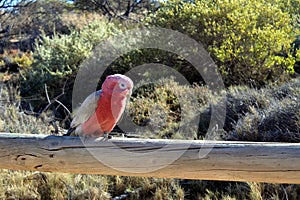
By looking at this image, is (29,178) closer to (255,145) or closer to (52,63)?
(255,145)

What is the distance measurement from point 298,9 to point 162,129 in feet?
12.5

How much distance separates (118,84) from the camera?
2113mm

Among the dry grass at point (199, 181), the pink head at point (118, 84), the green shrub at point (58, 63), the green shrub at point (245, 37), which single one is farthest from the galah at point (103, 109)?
the green shrub at point (58, 63)

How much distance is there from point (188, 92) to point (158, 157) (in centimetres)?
383

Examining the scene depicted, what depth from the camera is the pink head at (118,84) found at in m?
2.10

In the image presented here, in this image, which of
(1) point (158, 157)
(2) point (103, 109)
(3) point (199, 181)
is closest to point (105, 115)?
(2) point (103, 109)

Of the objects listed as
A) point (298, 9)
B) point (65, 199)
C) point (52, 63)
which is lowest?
point (65, 199)

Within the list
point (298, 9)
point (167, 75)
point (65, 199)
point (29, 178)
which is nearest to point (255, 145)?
point (65, 199)

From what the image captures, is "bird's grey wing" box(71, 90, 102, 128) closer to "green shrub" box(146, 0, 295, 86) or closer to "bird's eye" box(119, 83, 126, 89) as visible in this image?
"bird's eye" box(119, 83, 126, 89)

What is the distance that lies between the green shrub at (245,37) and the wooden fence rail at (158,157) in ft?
13.6

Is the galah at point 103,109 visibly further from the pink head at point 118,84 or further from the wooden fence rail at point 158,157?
the wooden fence rail at point 158,157

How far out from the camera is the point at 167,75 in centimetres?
648

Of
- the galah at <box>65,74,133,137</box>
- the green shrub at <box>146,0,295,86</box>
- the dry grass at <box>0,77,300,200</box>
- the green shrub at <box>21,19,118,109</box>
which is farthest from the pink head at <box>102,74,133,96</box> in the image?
the green shrub at <box>21,19,118,109</box>

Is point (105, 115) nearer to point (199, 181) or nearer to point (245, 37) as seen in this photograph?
point (199, 181)
